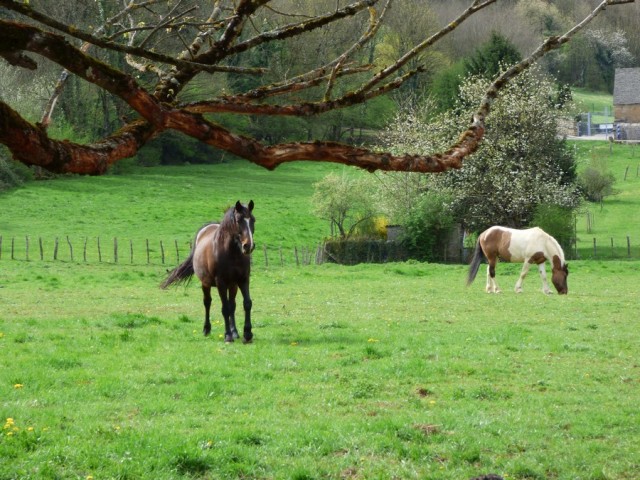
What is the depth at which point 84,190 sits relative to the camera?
63.7m

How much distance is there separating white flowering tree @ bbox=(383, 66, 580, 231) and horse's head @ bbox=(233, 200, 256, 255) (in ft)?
109

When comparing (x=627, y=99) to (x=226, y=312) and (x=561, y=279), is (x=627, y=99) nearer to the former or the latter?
(x=561, y=279)

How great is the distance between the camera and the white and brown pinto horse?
2953 centimetres

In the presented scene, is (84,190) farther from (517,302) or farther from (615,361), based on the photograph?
(615,361)

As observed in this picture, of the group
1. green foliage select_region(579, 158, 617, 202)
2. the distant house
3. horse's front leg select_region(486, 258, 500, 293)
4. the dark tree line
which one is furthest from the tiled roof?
the dark tree line

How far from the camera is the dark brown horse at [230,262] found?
1660 centimetres

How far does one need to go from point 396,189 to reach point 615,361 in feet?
119

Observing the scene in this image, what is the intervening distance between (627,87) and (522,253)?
88.1m

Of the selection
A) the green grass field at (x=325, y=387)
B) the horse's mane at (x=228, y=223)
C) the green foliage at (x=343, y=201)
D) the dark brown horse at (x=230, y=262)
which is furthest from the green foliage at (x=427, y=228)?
the horse's mane at (x=228, y=223)

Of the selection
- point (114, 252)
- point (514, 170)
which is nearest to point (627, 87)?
point (514, 170)

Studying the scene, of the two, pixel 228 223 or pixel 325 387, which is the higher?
pixel 228 223

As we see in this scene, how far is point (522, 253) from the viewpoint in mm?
31047

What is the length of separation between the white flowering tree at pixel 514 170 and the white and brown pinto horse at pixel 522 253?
1777 cm

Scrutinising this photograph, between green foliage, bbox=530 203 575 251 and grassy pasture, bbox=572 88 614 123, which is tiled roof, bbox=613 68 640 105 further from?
green foliage, bbox=530 203 575 251
